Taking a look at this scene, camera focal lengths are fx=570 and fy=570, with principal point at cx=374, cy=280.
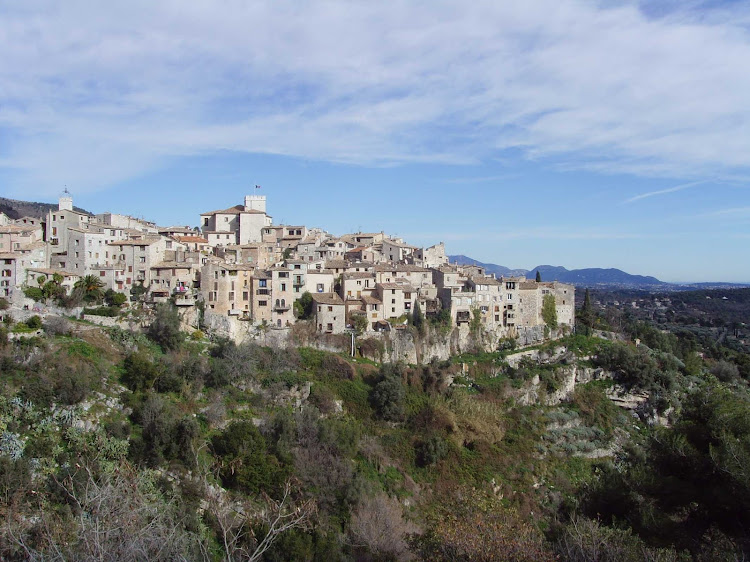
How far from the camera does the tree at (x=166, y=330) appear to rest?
35.6 meters

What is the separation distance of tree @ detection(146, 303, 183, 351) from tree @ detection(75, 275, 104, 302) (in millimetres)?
4643

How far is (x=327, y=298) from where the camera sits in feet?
137

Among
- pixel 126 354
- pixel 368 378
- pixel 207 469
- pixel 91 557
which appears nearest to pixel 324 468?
pixel 207 469

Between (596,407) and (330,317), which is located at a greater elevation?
(330,317)

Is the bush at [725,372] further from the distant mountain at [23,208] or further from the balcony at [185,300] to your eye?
the distant mountain at [23,208]

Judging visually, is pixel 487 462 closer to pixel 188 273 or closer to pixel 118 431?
pixel 118 431

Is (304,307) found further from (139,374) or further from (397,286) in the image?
(139,374)

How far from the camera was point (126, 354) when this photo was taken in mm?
33906

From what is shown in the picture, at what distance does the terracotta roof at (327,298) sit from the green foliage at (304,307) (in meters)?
0.52

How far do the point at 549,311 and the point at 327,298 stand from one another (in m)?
20.0

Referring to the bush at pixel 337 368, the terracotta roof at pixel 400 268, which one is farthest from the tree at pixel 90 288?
the terracotta roof at pixel 400 268

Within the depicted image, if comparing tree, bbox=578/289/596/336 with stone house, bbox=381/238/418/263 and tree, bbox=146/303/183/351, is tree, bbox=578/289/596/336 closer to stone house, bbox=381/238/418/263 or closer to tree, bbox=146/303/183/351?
stone house, bbox=381/238/418/263

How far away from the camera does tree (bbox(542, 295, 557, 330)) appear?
49.0 meters

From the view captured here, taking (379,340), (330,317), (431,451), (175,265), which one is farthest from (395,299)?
(175,265)
